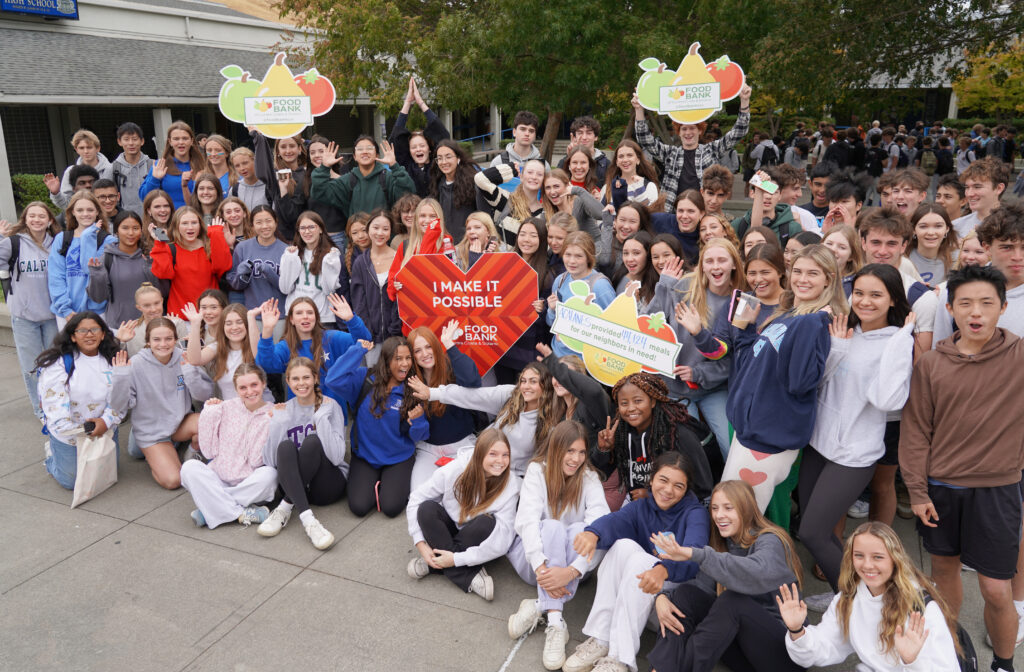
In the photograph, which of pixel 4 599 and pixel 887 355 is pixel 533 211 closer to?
pixel 887 355

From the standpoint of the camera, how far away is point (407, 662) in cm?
398

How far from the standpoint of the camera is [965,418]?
11.9 feet

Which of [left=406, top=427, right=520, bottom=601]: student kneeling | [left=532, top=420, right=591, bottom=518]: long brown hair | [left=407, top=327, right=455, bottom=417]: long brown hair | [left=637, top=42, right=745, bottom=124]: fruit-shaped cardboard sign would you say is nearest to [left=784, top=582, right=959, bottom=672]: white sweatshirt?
[left=532, top=420, right=591, bottom=518]: long brown hair

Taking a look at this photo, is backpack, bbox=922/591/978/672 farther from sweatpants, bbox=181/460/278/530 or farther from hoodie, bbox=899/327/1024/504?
sweatpants, bbox=181/460/278/530

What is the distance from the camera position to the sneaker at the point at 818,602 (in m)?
4.35

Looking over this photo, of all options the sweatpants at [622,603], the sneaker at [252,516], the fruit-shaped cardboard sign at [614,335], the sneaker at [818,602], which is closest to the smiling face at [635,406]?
the fruit-shaped cardboard sign at [614,335]

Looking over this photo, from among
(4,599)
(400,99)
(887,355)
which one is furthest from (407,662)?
(400,99)

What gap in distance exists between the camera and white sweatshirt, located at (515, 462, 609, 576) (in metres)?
4.41

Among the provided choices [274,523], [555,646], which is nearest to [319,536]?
Result: [274,523]

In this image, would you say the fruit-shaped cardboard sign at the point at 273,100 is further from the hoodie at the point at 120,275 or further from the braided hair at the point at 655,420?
the braided hair at the point at 655,420

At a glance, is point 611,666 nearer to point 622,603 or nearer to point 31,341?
point 622,603

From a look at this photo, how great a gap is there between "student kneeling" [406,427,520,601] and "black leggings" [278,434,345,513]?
0.89m

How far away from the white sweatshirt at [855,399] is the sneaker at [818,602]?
2.98 feet

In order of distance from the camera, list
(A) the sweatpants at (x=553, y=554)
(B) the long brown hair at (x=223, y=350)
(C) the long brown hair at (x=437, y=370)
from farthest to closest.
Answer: (B) the long brown hair at (x=223, y=350), (C) the long brown hair at (x=437, y=370), (A) the sweatpants at (x=553, y=554)
